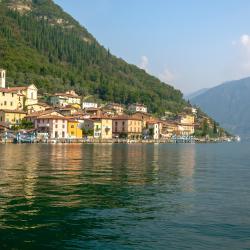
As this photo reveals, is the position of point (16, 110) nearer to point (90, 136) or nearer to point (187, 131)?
point (90, 136)

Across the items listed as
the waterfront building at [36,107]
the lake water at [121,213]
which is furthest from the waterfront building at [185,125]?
the lake water at [121,213]

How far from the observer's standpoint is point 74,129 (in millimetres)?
115750

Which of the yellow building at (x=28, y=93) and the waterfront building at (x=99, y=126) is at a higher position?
the yellow building at (x=28, y=93)

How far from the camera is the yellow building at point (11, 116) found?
109m

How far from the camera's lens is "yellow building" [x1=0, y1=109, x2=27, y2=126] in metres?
109

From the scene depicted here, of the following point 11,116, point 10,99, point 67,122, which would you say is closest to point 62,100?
point 10,99

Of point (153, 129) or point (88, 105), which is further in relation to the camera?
point (88, 105)

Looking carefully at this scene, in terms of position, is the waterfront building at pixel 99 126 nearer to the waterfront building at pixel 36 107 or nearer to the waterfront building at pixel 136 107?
the waterfront building at pixel 36 107

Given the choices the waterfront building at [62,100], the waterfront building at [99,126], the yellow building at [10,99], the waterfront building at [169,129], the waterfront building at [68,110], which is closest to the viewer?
the yellow building at [10,99]

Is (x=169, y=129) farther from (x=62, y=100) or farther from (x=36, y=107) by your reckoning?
(x=36, y=107)

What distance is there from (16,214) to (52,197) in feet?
12.3

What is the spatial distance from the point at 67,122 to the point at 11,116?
43.9ft

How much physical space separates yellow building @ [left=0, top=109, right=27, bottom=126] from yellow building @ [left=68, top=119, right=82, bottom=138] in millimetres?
11766

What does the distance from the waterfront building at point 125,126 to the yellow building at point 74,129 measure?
20.9 metres
